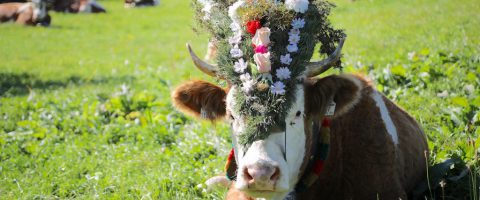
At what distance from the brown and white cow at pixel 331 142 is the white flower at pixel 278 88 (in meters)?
0.17

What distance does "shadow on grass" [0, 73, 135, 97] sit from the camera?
11978 mm

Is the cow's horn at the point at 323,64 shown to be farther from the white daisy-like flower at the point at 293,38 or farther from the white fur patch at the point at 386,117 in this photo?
the white fur patch at the point at 386,117

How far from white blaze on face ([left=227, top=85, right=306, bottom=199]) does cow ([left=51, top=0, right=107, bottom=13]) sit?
2331 centimetres

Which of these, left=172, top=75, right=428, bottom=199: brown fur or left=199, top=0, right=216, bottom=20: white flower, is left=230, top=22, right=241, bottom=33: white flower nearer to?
left=199, top=0, right=216, bottom=20: white flower

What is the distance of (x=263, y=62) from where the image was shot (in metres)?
3.98

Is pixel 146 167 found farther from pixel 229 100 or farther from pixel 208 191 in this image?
pixel 229 100

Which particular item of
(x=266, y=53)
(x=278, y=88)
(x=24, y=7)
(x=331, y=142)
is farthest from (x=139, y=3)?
(x=278, y=88)

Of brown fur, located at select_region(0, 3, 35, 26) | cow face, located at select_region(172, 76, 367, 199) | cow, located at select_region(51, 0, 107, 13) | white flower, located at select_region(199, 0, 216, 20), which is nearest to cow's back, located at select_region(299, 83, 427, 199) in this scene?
cow face, located at select_region(172, 76, 367, 199)

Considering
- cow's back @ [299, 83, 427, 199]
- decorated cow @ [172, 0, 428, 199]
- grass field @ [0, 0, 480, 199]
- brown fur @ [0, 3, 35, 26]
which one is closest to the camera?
decorated cow @ [172, 0, 428, 199]

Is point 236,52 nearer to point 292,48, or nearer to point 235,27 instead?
point 235,27

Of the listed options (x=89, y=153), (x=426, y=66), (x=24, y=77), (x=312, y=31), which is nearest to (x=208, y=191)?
(x=312, y=31)

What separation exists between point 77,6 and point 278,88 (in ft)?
79.7

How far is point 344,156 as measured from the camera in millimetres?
4551

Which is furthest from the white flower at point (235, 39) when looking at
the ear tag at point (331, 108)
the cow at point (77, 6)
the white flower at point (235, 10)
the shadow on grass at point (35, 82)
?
the cow at point (77, 6)
